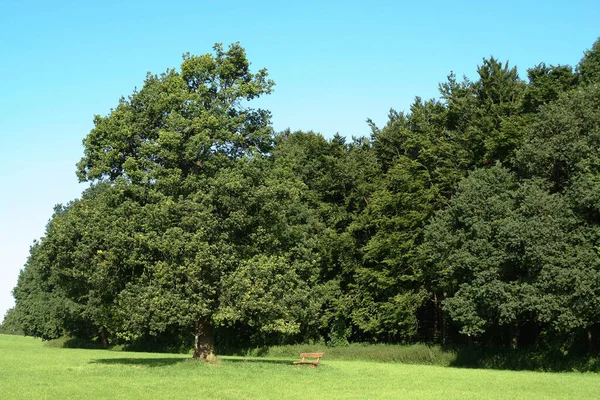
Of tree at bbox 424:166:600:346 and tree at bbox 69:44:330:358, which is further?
tree at bbox 424:166:600:346

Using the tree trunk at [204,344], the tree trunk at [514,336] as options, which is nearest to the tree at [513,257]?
the tree trunk at [514,336]

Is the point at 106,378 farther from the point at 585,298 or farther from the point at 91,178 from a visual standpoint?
the point at 585,298

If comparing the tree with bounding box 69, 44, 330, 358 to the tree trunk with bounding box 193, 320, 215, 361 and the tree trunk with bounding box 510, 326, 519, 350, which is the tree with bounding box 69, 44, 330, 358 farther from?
the tree trunk with bounding box 510, 326, 519, 350

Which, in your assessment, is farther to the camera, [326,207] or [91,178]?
[326,207]

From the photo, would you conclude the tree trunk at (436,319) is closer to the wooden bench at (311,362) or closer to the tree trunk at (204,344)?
the wooden bench at (311,362)

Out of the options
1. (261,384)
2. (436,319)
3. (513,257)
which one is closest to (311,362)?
(261,384)

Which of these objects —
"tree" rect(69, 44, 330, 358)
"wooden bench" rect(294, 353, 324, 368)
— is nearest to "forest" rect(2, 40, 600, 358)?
"tree" rect(69, 44, 330, 358)

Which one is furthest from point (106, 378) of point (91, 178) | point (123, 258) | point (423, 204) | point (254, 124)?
point (423, 204)

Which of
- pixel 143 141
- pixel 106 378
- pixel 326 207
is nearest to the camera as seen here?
pixel 106 378

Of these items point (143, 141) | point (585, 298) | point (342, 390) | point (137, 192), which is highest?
point (143, 141)

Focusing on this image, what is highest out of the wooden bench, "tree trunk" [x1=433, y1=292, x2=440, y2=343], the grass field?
"tree trunk" [x1=433, y1=292, x2=440, y2=343]

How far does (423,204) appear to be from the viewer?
5912 cm

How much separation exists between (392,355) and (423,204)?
554 inches

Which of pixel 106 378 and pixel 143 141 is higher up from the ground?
pixel 143 141
